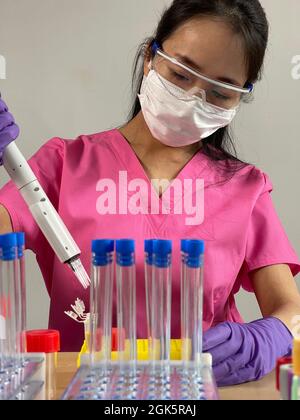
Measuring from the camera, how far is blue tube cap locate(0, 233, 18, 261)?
73cm

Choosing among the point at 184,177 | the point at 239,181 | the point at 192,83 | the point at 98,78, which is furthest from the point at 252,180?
the point at 98,78

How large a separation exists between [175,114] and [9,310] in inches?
25.5

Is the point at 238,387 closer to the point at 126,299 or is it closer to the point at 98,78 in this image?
the point at 126,299

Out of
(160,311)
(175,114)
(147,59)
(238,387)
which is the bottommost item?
(238,387)

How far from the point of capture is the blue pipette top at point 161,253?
0.73 metres

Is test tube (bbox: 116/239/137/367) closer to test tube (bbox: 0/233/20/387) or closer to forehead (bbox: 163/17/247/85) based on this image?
test tube (bbox: 0/233/20/387)

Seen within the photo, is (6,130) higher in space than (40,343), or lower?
higher

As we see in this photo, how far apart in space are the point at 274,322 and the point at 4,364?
49 centimetres

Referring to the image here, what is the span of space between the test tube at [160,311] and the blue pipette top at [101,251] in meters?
0.05

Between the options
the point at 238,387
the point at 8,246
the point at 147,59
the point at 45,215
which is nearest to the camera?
the point at 8,246

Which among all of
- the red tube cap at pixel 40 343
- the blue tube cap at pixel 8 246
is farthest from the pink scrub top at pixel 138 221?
the blue tube cap at pixel 8 246

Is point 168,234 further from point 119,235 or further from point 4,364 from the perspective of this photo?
point 4,364

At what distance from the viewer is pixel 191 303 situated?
2.50 feet

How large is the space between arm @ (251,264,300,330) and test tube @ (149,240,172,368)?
0.49 m
